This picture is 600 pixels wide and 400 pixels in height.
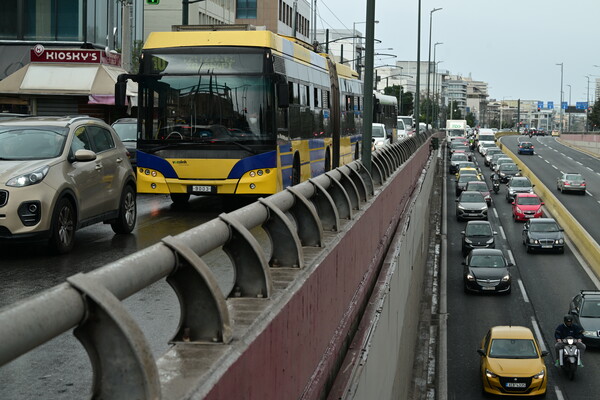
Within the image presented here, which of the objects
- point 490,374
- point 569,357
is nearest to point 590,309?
point 569,357

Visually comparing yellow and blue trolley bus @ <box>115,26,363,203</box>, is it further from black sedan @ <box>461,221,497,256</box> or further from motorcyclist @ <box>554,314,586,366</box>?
black sedan @ <box>461,221,497,256</box>

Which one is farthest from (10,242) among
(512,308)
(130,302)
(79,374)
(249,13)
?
(249,13)

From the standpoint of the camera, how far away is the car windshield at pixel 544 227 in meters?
46.2

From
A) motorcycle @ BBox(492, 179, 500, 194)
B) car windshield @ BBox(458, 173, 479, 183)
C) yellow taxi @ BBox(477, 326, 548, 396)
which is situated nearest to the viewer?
yellow taxi @ BBox(477, 326, 548, 396)

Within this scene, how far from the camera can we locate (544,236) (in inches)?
1809

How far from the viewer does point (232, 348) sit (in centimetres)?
419

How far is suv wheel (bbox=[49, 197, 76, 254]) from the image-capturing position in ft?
34.9

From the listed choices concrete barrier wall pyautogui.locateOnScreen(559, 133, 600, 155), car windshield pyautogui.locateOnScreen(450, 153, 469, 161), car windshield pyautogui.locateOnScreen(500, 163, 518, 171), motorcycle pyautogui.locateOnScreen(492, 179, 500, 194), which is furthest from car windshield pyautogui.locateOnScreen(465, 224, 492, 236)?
concrete barrier wall pyautogui.locateOnScreen(559, 133, 600, 155)

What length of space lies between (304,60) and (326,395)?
50.0 feet

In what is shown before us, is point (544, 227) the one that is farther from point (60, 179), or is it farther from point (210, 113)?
point (60, 179)

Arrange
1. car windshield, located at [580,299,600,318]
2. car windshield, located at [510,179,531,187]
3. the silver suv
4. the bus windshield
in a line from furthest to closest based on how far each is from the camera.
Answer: car windshield, located at [510,179,531,187]
car windshield, located at [580,299,600,318]
the bus windshield
the silver suv

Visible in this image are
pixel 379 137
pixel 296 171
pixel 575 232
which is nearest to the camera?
pixel 296 171

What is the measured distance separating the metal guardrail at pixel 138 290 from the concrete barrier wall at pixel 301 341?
17cm

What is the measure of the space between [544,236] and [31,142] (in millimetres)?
37644
